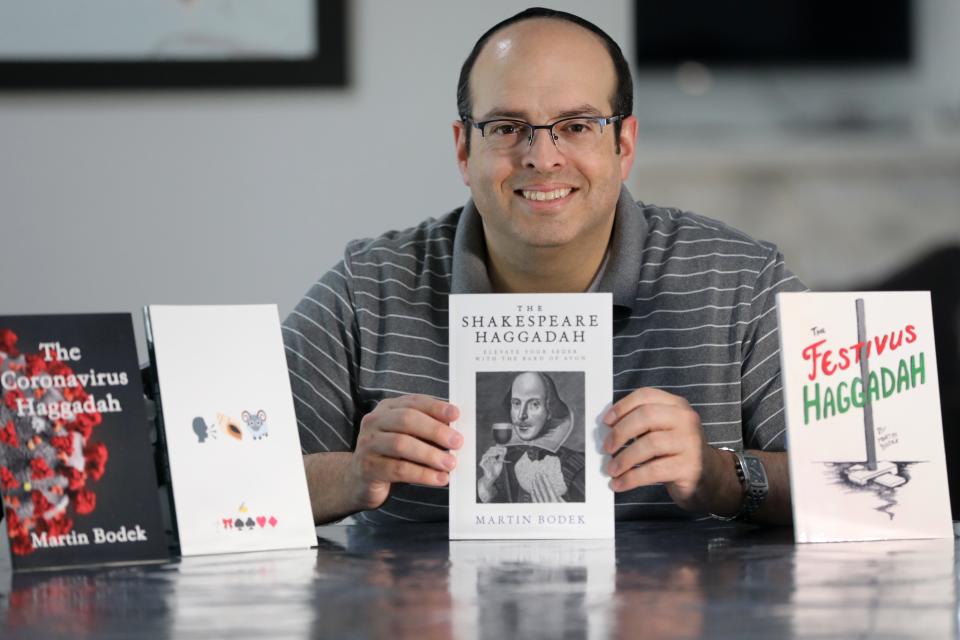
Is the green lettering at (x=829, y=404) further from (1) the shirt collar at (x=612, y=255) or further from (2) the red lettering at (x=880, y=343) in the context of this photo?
(1) the shirt collar at (x=612, y=255)

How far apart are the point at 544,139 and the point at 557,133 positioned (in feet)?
0.08

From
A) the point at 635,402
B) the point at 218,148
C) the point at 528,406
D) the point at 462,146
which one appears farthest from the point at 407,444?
the point at 218,148

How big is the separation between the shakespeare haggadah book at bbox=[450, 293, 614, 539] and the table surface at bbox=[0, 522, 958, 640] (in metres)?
0.03

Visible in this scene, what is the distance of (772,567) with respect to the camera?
1.15 m

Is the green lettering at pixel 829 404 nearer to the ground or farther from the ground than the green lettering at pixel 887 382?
nearer to the ground

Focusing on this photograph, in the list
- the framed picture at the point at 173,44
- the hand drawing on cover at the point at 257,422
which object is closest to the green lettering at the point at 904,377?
the hand drawing on cover at the point at 257,422

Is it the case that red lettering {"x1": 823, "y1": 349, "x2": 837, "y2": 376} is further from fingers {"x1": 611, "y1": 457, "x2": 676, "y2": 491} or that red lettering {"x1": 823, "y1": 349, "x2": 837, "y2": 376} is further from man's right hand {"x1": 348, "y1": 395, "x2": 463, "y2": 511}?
man's right hand {"x1": 348, "y1": 395, "x2": 463, "y2": 511}

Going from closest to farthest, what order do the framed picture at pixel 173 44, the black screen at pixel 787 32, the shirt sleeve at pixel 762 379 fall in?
the shirt sleeve at pixel 762 379, the framed picture at pixel 173 44, the black screen at pixel 787 32

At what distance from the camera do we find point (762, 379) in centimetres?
166

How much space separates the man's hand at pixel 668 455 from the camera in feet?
4.26

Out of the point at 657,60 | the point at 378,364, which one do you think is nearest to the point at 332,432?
the point at 378,364

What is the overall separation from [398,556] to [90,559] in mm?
279

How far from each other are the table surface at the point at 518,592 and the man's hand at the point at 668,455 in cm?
6

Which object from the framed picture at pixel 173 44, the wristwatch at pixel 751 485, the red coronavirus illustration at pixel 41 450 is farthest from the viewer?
the framed picture at pixel 173 44
